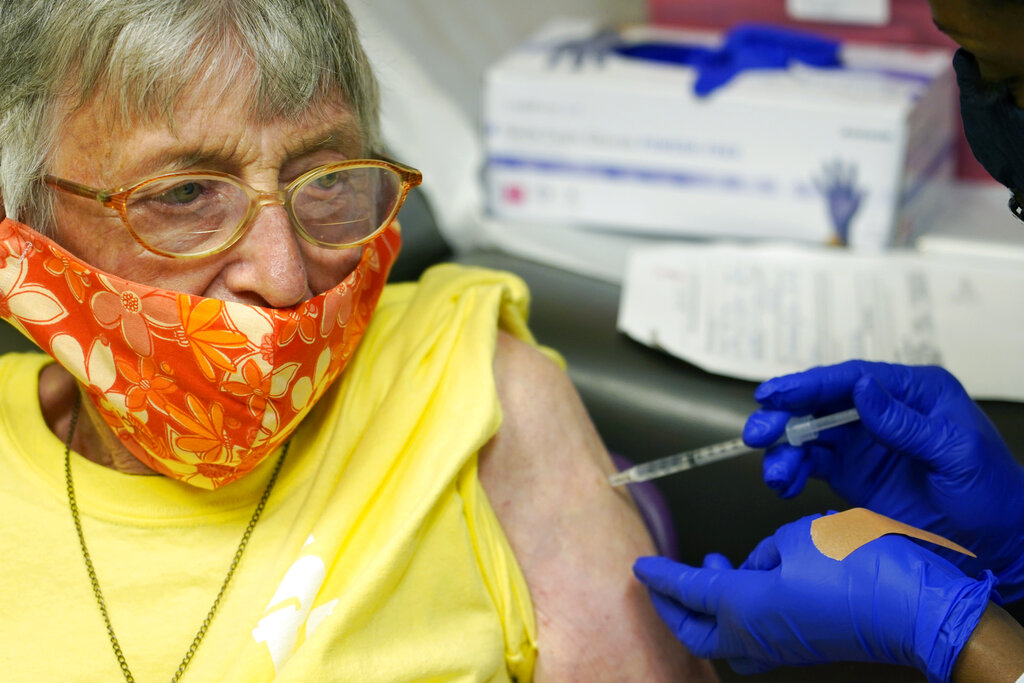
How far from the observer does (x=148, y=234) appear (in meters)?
1.12

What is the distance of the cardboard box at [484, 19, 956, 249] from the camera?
2.11 metres

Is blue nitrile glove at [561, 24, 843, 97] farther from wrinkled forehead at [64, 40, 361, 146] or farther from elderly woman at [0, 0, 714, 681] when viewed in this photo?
wrinkled forehead at [64, 40, 361, 146]

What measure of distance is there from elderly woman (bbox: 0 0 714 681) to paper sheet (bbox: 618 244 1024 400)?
52cm

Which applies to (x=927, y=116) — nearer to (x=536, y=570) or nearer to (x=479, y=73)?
(x=479, y=73)

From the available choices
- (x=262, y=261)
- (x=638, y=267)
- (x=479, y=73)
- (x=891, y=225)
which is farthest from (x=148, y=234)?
(x=479, y=73)

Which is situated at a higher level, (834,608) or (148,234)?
(148,234)

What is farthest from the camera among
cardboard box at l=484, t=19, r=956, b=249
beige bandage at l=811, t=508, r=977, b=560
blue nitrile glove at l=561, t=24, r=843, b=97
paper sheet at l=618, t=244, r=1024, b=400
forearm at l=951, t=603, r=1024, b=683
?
blue nitrile glove at l=561, t=24, r=843, b=97

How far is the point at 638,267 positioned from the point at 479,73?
0.95 metres

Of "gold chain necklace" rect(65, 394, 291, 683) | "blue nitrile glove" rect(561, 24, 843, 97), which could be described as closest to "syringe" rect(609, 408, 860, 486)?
"gold chain necklace" rect(65, 394, 291, 683)

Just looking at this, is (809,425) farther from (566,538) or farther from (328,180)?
(328,180)

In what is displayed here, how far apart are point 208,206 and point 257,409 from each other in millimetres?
236

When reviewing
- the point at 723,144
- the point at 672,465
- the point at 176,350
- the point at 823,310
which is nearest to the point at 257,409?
the point at 176,350

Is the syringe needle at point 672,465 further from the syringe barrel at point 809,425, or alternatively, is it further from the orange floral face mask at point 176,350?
the orange floral face mask at point 176,350

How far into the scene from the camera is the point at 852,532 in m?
1.20
